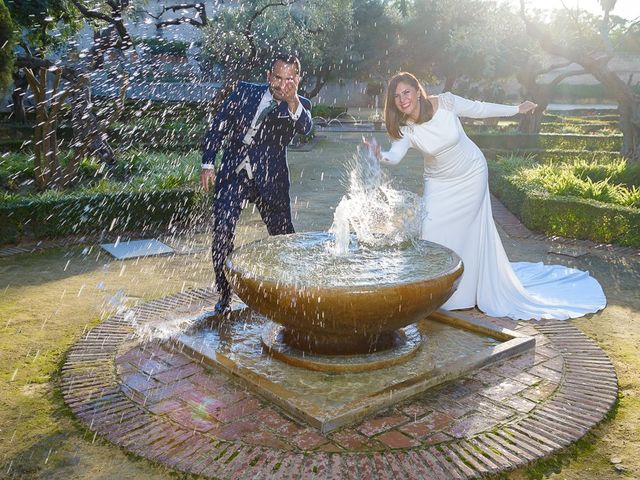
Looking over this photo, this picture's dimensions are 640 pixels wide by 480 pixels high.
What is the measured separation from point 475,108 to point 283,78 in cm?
187

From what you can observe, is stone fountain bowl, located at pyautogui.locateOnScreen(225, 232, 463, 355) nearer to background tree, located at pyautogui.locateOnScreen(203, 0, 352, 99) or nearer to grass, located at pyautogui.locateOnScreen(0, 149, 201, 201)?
grass, located at pyautogui.locateOnScreen(0, 149, 201, 201)

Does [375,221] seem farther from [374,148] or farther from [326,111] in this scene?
[326,111]

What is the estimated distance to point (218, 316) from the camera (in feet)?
16.7

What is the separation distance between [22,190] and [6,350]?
7.11 metres

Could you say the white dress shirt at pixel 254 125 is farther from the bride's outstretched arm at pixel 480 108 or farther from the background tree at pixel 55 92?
the background tree at pixel 55 92

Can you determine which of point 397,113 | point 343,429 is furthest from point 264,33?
point 343,429

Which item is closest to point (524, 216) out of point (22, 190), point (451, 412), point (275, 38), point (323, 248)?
point (323, 248)

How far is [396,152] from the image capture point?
5.23 m

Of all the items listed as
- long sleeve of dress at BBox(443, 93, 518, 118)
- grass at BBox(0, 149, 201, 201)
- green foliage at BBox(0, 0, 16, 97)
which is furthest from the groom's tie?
green foliage at BBox(0, 0, 16, 97)

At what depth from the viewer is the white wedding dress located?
5.36 metres

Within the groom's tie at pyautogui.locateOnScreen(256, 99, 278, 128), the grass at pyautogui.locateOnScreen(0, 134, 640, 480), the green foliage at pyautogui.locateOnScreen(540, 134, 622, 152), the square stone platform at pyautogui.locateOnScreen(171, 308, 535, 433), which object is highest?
the groom's tie at pyautogui.locateOnScreen(256, 99, 278, 128)

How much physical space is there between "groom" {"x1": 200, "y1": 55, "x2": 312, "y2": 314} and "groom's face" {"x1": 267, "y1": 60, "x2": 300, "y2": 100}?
0.01 m

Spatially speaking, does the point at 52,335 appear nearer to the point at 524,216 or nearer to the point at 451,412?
the point at 451,412

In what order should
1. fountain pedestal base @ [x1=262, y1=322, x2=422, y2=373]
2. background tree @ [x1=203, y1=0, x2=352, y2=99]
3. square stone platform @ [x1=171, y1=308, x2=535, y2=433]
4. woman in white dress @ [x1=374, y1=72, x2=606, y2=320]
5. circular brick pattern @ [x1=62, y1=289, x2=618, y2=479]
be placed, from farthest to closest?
background tree @ [x1=203, y1=0, x2=352, y2=99], woman in white dress @ [x1=374, y1=72, x2=606, y2=320], fountain pedestal base @ [x1=262, y1=322, x2=422, y2=373], square stone platform @ [x1=171, y1=308, x2=535, y2=433], circular brick pattern @ [x1=62, y1=289, x2=618, y2=479]
